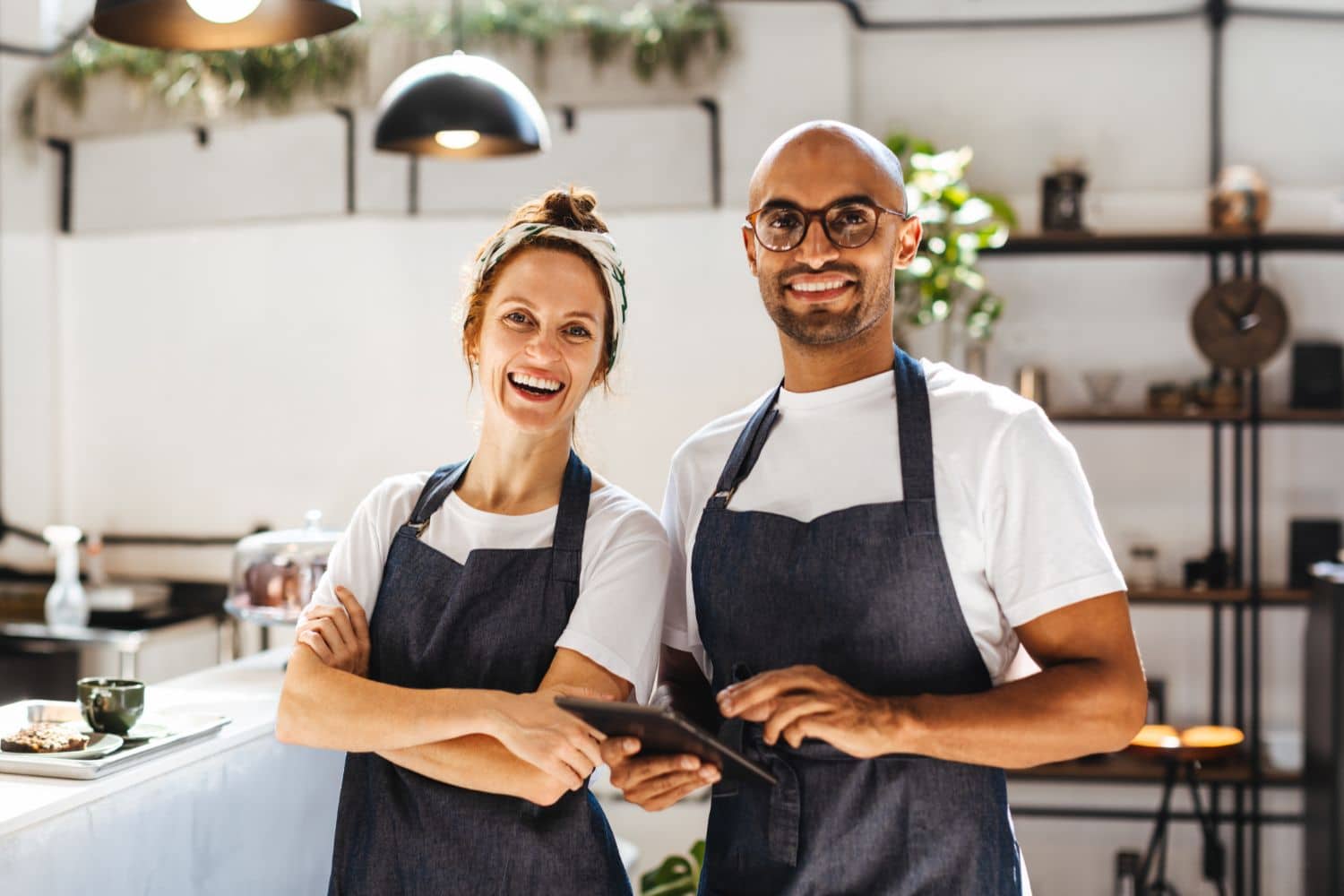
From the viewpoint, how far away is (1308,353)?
4.52 metres

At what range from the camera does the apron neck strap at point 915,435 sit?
1610 mm

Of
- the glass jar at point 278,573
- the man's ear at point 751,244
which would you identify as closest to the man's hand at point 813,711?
the man's ear at point 751,244

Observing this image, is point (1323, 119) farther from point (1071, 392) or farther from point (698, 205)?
point (698, 205)

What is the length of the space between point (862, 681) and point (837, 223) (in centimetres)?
60

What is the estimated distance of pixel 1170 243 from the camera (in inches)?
178

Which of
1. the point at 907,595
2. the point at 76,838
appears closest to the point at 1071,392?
the point at 907,595

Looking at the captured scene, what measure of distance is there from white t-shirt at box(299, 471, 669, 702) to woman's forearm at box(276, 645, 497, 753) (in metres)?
0.14

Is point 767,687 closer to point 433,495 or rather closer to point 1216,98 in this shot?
point 433,495

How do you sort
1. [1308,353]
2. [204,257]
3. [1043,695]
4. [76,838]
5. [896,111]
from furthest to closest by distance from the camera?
1. [204,257]
2. [896,111]
3. [1308,353]
4. [76,838]
5. [1043,695]

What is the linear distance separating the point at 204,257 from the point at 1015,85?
10.7ft

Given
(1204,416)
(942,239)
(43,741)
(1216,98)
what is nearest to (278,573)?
(43,741)

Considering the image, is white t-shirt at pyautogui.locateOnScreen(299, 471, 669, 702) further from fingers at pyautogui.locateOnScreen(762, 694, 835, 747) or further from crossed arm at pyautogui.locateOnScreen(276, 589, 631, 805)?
fingers at pyautogui.locateOnScreen(762, 694, 835, 747)

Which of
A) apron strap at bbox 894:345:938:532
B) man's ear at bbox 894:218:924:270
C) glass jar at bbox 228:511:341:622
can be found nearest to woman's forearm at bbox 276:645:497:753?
apron strap at bbox 894:345:938:532

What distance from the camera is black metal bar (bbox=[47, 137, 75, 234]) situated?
5320mm
